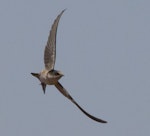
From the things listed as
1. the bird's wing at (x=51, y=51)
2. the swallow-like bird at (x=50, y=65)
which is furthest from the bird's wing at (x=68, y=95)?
the bird's wing at (x=51, y=51)

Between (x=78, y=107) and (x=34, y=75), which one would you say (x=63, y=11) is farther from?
(x=78, y=107)

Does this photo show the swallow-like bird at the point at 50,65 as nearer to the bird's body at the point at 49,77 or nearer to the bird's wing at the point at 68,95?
the bird's body at the point at 49,77

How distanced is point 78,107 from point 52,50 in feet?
8.47

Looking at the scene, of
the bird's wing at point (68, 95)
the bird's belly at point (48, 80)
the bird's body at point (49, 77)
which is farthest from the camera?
the bird's wing at point (68, 95)

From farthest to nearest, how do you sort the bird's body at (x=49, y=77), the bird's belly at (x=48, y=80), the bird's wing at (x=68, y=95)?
the bird's wing at (x=68, y=95), the bird's belly at (x=48, y=80), the bird's body at (x=49, y=77)

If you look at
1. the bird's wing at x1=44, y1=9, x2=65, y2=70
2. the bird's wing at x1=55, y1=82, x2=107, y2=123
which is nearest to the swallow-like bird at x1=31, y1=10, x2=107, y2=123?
the bird's wing at x1=44, y1=9, x2=65, y2=70

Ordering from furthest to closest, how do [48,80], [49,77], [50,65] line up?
[50,65], [48,80], [49,77]

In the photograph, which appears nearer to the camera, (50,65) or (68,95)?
(50,65)

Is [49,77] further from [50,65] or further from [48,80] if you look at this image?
[50,65]

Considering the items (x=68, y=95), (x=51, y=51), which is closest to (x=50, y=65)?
(x=51, y=51)

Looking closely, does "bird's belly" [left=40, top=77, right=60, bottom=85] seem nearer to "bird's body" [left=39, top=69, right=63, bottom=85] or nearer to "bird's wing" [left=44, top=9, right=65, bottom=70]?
"bird's body" [left=39, top=69, right=63, bottom=85]

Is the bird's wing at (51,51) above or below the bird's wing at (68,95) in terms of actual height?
above

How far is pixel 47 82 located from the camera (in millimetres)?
18156

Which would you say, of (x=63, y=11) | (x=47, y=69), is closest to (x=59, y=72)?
(x=47, y=69)
